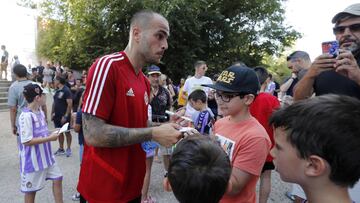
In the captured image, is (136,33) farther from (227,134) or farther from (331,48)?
(331,48)

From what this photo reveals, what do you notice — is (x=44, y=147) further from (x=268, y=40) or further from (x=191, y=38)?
(x=268, y=40)

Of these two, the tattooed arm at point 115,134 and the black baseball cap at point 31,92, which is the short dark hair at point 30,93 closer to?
the black baseball cap at point 31,92

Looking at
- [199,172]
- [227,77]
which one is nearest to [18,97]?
[227,77]

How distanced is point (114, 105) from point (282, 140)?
127 cm

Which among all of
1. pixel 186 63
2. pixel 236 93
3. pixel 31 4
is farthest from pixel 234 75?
pixel 31 4

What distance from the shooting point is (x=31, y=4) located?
28.1m

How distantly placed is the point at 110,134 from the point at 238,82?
3.21 ft

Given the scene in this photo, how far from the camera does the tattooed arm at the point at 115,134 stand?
7.09 feet

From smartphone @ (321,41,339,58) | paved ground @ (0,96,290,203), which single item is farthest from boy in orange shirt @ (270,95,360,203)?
A: paved ground @ (0,96,290,203)

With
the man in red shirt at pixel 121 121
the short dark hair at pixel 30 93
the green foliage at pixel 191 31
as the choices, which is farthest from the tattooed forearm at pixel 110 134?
the green foliage at pixel 191 31

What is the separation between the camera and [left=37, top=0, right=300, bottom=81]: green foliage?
15906mm

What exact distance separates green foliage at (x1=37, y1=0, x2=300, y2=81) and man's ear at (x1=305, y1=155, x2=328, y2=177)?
559 inches

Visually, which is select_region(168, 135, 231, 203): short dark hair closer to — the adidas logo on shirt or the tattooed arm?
the tattooed arm

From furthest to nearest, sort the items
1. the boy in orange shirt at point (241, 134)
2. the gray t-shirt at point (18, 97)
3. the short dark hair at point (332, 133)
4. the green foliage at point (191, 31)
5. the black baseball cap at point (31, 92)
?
the green foliage at point (191, 31) < the gray t-shirt at point (18, 97) < the black baseball cap at point (31, 92) < the boy in orange shirt at point (241, 134) < the short dark hair at point (332, 133)
